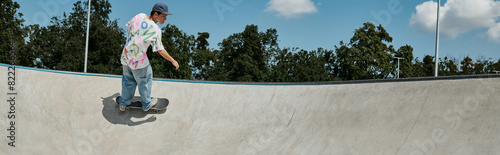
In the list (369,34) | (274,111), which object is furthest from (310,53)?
(274,111)

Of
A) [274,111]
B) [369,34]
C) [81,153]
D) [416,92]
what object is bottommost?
[81,153]

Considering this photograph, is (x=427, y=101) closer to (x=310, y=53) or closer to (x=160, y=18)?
(x=160, y=18)

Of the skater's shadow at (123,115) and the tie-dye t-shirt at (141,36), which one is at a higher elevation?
the tie-dye t-shirt at (141,36)

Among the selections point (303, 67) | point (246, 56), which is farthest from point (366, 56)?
point (246, 56)

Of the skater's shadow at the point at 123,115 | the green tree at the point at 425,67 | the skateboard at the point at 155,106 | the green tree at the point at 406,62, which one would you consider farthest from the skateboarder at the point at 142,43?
the green tree at the point at 425,67

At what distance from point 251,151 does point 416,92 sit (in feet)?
8.94

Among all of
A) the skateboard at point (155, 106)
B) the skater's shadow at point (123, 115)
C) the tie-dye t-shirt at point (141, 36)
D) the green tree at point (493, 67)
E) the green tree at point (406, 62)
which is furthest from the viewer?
the green tree at point (406, 62)

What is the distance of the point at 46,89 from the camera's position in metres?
6.26

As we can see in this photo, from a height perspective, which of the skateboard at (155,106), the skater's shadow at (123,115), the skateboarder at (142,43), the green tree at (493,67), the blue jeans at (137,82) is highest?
the green tree at (493,67)

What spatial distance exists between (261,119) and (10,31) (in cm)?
3428

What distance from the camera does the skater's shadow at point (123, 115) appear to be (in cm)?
588

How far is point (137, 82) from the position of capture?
5.47m

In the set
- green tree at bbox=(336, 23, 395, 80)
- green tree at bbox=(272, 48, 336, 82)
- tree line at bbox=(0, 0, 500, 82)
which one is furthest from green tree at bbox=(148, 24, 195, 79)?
green tree at bbox=(336, 23, 395, 80)

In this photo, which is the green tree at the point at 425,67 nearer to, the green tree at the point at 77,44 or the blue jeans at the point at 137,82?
the green tree at the point at 77,44
